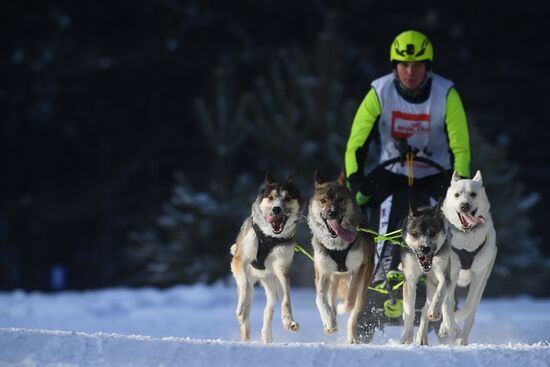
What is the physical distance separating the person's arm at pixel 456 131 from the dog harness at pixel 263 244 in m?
1.44

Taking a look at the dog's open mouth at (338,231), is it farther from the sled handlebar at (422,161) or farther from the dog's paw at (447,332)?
the sled handlebar at (422,161)

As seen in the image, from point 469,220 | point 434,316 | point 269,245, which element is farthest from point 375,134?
point 434,316

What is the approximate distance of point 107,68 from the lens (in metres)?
25.1

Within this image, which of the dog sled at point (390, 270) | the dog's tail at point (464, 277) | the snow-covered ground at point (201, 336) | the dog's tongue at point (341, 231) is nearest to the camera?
the snow-covered ground at point (201, 336)

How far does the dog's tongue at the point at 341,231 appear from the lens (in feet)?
22.3

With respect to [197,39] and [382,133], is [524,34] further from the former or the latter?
[382,133]

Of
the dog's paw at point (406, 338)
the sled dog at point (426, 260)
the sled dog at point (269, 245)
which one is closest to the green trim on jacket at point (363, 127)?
the sled dog at point (269, 245)

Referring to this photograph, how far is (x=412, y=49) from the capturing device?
300 inches

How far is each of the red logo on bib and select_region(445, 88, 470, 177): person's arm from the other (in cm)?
15

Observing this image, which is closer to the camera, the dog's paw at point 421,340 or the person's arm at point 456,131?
the dog's paw at point 421,340

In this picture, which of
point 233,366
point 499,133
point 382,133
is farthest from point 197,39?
point 233,366

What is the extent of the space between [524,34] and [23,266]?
12.0m

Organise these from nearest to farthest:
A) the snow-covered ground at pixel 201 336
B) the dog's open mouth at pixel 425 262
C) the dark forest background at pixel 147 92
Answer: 1. the snow-covered ground at pixel 201 336
2. the dog's open mouth at pixel 425 262
3. the dark forest background at pixel 147 92

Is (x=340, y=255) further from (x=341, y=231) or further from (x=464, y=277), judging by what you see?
(x=464, y=277)
